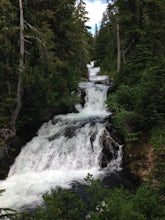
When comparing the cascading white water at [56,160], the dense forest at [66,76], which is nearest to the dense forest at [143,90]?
the dense forest at [66,76]

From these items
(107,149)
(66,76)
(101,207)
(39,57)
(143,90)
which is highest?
(39,57)

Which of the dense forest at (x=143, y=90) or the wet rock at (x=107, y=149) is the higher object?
the dense forest at (x=143, y=90)

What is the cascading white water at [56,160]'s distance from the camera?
12.6 meters

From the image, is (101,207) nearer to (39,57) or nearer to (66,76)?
(39,57)

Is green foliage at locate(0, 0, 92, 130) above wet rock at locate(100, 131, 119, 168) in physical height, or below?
above

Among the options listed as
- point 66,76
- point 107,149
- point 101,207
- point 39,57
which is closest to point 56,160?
point 107,149

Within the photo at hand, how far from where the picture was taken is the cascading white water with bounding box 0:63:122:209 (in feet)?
41.3

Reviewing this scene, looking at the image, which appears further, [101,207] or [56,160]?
[56,160]

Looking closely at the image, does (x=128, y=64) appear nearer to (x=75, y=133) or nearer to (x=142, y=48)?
(x=142, y=48)

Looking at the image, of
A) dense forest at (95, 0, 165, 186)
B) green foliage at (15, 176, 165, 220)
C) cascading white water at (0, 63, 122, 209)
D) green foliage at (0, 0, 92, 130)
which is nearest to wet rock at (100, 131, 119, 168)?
cascading white water at (0, 63, 122, 209)

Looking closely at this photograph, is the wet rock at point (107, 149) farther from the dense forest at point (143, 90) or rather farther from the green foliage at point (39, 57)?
the green foliage at point (39, 57)

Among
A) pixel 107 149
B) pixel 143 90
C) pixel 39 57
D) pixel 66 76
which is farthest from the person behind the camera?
pixel 66 76

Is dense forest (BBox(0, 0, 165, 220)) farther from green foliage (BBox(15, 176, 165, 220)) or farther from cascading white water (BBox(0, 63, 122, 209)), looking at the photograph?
green foliage (BBox(15, 176, 165, 220))

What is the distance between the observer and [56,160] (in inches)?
604
